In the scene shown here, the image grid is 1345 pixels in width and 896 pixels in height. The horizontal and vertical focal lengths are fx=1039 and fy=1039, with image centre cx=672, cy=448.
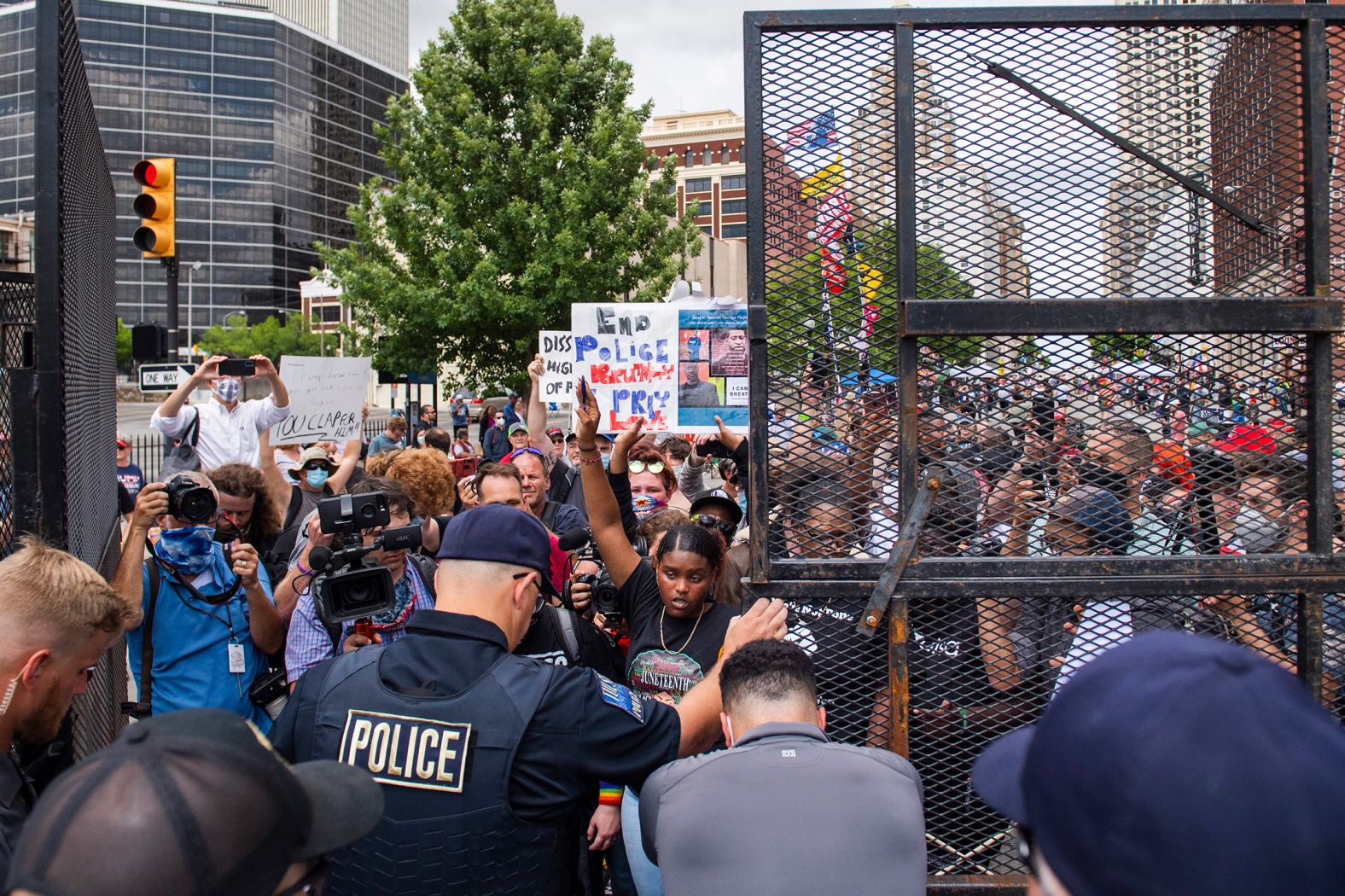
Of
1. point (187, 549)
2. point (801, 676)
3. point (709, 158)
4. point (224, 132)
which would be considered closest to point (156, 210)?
point (187, 549)

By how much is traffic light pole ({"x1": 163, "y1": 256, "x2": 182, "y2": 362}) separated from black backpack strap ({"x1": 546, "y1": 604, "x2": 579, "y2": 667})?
8.19 m

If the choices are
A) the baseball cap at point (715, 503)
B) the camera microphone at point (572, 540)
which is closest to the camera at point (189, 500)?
the camera microphone at point (572, 540)

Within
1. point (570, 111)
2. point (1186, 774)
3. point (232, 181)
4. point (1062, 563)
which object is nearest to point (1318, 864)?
point (1186, 774)

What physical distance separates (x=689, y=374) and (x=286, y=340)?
85.0 metres

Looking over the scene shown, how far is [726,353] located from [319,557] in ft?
12.8

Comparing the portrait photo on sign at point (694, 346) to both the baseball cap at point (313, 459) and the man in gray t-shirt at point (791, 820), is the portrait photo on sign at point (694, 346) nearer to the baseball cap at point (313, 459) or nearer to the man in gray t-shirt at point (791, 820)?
the baseball cap at point (313, 459)

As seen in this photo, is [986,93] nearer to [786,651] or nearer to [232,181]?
[786,651]

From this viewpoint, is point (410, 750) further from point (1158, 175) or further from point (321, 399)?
point (321, 399)

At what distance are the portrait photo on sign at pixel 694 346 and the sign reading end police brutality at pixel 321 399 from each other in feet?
9.68

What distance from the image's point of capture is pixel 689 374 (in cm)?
731

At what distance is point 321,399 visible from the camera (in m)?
8.60

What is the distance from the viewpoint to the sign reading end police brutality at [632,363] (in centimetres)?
757

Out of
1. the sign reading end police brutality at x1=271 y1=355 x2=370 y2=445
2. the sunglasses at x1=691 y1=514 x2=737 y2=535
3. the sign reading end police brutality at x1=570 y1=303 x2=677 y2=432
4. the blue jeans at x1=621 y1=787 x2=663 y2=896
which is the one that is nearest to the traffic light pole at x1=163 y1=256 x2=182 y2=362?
the sign reading end police brutality at x1=271 y1=355 x2=370 y2=445

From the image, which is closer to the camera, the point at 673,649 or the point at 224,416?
the point at 673,649
